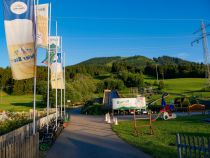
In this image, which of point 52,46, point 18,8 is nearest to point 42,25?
point 18,8

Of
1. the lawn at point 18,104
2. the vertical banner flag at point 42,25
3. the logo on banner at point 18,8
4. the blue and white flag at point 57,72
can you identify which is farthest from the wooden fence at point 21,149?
the lawn at point 18,104

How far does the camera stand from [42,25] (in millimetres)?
16531

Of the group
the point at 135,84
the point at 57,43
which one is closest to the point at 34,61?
the point at 57,43

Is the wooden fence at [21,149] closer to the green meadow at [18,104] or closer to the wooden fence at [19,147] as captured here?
the wooden fence at [19,147]

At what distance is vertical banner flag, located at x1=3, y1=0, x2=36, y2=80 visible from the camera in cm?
1164

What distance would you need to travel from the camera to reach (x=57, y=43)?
23.4m

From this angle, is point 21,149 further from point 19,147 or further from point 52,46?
point 52,46

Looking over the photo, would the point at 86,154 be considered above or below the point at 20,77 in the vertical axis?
below

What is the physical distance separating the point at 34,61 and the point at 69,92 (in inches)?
2133

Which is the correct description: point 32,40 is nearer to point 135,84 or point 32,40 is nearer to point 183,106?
point 183,106

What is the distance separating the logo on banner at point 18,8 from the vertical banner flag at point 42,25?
3.75 m

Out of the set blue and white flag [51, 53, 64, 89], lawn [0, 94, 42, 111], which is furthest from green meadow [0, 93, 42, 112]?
blue and white flag [51, 53, 64, 89]

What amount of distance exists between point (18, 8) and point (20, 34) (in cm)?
96

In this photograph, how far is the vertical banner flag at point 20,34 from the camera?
38.2 feet
